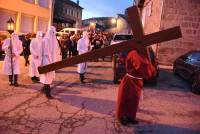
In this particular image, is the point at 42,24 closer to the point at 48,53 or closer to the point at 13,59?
the point at 13,59

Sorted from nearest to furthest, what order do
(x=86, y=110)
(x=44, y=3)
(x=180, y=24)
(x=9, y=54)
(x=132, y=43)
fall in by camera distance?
(x=132, y=43), (x=86, y=110), (x=9, y=54), (x=180, y=24), (x=44, y=3)

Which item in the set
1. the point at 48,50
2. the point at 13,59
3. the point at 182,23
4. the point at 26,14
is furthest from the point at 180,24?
the point at 26,14

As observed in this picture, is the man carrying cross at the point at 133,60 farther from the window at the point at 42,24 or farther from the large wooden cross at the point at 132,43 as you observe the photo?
the window at the point at 42,24

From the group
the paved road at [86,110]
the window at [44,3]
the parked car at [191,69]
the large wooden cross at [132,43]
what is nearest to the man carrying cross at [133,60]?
the large wooden cross at [132,43]

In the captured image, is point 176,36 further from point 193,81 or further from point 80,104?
point 193,81

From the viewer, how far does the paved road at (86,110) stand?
6.50 meters

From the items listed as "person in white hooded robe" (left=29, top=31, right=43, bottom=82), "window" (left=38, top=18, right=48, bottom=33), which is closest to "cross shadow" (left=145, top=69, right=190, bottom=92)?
"person in white hooded robe" (left=29, top=31, right=43, bottom=82)

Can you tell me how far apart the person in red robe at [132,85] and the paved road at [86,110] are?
0.26m

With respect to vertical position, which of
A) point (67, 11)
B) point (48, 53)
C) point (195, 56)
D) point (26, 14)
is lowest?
point (195, 56)

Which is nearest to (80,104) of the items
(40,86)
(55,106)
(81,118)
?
(55,106)

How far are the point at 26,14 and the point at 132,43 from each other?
92.8 ft

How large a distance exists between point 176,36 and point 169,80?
997 cm

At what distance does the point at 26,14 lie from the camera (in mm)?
31078

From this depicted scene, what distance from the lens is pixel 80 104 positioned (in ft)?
27.5
